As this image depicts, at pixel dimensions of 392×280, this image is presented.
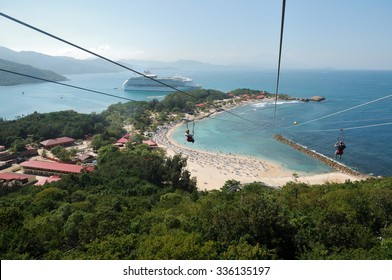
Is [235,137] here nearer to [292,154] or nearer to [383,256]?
[292,154]

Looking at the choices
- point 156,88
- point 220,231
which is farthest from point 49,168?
point 156,88

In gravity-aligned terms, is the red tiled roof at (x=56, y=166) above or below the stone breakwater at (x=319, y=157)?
below

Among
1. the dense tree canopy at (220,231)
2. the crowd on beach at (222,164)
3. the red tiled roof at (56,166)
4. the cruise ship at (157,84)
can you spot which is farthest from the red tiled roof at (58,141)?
the cruise ship at (157,84)

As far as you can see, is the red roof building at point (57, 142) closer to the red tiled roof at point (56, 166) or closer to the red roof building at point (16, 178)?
the red tiled roof at point (56, 166)

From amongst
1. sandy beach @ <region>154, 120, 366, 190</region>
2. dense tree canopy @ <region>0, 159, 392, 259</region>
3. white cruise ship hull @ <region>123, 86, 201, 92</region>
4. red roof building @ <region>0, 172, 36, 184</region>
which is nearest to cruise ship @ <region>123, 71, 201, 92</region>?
white cruise ship hull @ <region>123, 86, 201, 92</region>

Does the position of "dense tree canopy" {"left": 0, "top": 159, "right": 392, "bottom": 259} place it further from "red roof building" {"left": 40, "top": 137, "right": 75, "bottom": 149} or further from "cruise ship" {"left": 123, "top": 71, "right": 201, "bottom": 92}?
"cruise ship" {"left": 123, "top": 71, "right": 201, "bottom": 92}

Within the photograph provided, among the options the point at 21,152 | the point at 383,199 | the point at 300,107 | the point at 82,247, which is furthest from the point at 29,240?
the point at 300,107
